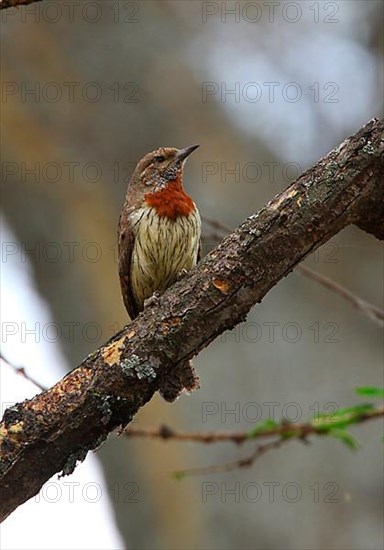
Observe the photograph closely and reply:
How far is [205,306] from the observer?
2.96 m

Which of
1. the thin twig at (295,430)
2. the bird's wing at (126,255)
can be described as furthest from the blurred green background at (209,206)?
the thin twig at (295,430)

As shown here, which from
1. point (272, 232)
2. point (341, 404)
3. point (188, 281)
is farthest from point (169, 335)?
point (341, 404)

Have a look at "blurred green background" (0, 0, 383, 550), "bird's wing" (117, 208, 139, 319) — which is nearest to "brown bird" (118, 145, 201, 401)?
"bird's wing" (117, 208, 139, 319)

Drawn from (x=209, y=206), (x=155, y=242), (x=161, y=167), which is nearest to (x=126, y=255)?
(x=155, y=242)

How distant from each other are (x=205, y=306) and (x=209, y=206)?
324 cm

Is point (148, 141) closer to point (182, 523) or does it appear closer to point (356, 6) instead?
point (356, 6)

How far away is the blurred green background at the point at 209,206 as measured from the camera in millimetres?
5250

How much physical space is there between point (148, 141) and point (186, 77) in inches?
27.3

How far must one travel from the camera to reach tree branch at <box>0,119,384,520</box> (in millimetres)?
2914

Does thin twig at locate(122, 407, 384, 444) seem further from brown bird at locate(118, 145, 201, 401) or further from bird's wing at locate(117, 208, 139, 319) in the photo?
bird's wing at locate(117, 208, 139, 319)

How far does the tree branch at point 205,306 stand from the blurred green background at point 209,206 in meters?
2.43

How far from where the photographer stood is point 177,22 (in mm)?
7230

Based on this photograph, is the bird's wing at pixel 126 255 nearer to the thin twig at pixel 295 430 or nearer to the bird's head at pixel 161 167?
the bird's head at pixel 161 167

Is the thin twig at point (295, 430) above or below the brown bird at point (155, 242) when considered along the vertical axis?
below
